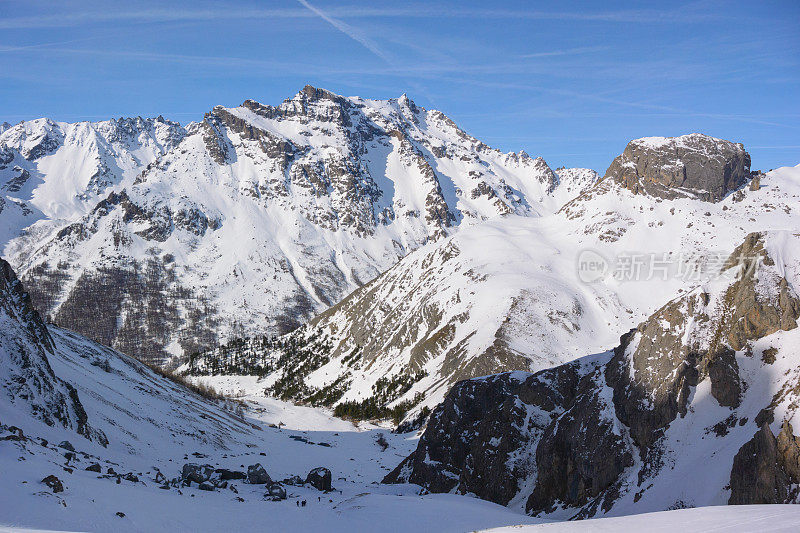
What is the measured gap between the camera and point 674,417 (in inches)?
1684

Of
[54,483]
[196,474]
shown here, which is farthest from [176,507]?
[196,474]

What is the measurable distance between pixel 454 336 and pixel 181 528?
137 meters

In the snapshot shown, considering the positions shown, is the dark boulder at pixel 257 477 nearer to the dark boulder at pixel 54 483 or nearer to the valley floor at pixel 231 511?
the valley floor at pixel 231 511

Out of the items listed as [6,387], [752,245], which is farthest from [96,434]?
[752,245]

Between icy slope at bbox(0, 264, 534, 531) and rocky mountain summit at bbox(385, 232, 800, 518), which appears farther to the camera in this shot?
rocky mountain summit at bbox(385, 232, 800, 518)

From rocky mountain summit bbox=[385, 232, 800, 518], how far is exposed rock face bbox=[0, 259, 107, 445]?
3546 cm

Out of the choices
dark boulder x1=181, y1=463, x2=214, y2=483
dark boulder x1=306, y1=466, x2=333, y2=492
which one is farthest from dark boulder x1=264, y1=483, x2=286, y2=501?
A: dark boulder x1=306, y1=466, x2=333, y2=492

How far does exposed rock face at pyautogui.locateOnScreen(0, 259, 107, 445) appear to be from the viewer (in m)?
47.2

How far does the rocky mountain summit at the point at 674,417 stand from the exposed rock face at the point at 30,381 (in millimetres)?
35462

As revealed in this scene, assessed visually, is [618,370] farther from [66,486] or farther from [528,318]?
[528,318]

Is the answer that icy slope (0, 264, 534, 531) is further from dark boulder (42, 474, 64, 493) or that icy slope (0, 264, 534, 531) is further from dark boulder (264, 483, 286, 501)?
dark boulder (264, 483, 286, 501)

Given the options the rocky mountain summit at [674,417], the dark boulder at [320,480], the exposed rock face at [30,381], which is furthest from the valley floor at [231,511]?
the rocky mountain summit at [674,417]

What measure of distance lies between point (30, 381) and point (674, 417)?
51965 millimetres

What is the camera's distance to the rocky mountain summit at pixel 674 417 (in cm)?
3553
